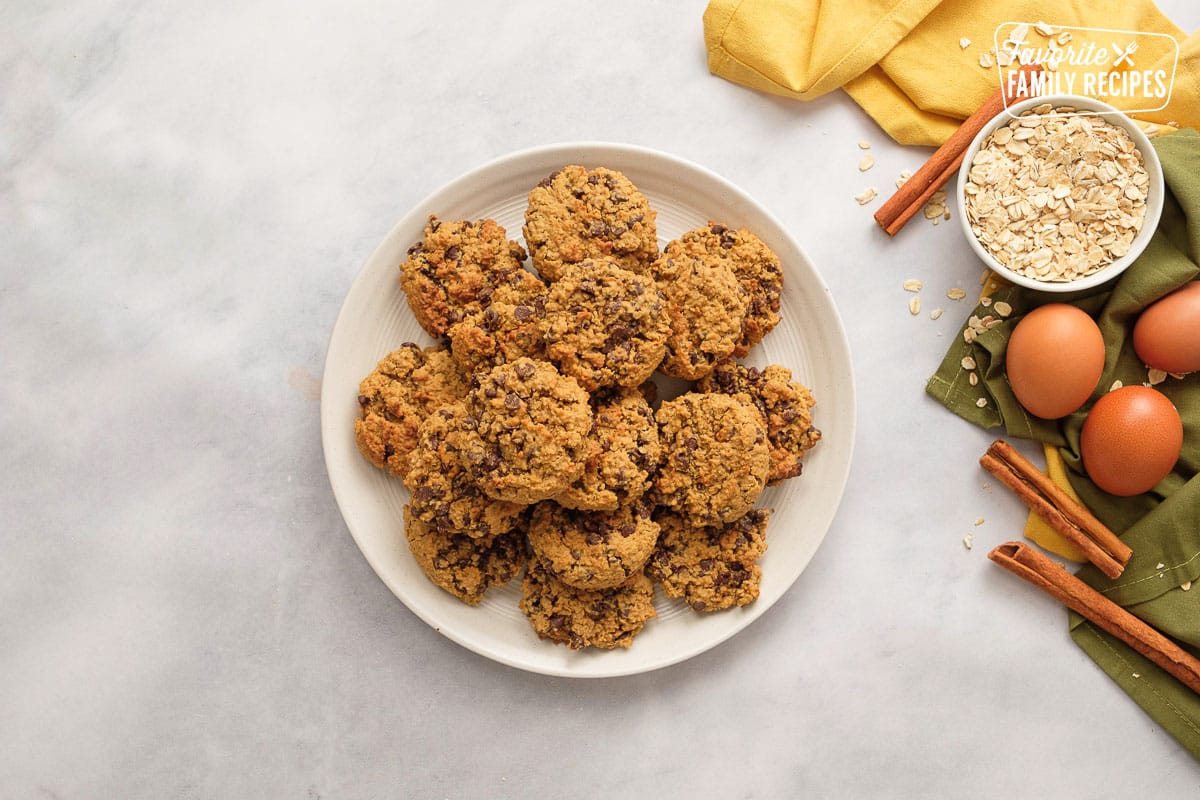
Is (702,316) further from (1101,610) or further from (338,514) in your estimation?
(1101,610)

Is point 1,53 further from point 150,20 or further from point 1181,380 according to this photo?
point 1181,380

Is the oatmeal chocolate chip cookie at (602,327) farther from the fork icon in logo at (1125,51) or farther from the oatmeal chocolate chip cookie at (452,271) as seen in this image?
the fork icon in logo at (1125,51)

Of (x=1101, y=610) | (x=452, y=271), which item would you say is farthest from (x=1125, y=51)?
(x=452, y=271)

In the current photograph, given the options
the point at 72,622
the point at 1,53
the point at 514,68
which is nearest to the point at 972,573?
the point at 514,68

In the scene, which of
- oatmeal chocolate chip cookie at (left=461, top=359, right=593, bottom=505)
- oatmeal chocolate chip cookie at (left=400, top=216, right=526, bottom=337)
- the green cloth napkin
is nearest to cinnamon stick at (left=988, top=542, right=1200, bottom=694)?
the green cloth napkin

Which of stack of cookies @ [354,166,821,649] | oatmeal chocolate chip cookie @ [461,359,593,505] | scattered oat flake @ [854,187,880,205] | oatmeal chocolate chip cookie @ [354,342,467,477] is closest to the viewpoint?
oatmeal chocolate chip cookie @ [461,359,593,505]

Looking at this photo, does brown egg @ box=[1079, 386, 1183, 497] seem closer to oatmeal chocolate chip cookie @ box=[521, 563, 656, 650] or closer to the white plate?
the white plate

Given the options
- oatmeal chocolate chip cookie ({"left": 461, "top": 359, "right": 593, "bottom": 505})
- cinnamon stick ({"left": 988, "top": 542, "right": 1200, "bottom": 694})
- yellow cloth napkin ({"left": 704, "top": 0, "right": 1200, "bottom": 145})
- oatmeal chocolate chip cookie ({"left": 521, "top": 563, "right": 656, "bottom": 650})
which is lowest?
cinnamon stick ({"left": 988, "top": 542, "right": 1200, "bottom": 694})
